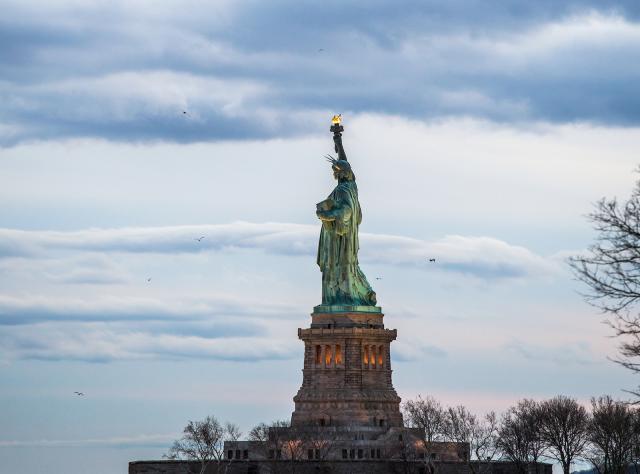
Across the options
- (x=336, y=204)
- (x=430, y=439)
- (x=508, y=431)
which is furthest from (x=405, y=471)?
(x=336, y=204)

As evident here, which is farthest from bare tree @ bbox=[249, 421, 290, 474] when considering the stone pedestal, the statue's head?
the statue's head

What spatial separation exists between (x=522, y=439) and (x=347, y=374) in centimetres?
1659

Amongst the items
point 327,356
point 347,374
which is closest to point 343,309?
point 327,356

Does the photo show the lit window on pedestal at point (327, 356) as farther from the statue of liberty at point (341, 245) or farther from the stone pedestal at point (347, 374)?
the statue of liberty at point (341, 245)

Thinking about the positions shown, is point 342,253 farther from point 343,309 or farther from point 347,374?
point 347,374

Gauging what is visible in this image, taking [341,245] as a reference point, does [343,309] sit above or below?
below

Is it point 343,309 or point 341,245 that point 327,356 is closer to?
point 343,309

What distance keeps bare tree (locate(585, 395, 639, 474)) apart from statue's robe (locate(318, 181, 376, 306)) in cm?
2396

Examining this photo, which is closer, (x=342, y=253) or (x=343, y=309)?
(x=343, y=309)

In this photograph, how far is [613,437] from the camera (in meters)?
130

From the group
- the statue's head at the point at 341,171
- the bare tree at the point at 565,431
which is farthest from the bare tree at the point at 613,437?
the statue's head at the point at 341,171

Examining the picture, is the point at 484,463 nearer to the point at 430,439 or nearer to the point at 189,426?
the point at 430,439

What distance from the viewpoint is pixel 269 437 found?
139 meters

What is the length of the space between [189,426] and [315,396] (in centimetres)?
1175
